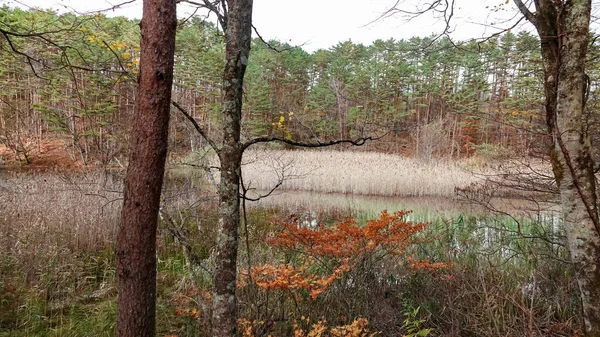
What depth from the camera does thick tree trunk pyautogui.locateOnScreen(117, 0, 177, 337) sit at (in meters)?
1.52

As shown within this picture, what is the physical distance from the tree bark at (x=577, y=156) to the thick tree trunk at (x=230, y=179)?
204 centimetres

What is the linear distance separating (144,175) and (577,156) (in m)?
2.65

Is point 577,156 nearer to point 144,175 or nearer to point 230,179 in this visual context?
point 230,179

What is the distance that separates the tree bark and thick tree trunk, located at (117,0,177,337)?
7.94 ft

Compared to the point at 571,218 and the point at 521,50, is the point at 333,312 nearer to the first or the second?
the point at 571,218

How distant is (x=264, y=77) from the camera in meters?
20.7

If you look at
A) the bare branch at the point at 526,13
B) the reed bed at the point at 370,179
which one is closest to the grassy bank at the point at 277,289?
the bare branch at the point at 526,13

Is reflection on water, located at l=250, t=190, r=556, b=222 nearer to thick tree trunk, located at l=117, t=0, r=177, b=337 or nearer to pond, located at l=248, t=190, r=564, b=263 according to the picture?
pond, located at l=248, t=190, r=564, b=263

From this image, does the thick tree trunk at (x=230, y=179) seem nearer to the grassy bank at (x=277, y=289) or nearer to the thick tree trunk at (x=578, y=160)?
the grassy bank at (x=277, y=289)

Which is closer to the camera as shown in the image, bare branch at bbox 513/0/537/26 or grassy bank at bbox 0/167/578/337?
bare branch at bbox 513/0/537/26

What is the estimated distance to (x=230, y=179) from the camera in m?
1.93

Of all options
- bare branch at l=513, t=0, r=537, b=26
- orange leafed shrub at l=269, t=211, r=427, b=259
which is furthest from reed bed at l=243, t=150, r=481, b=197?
bare branch at l=513, t=0, r=537, b=26

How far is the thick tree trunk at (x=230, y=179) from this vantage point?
192 centimetres

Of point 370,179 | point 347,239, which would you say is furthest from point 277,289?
point 370,179
